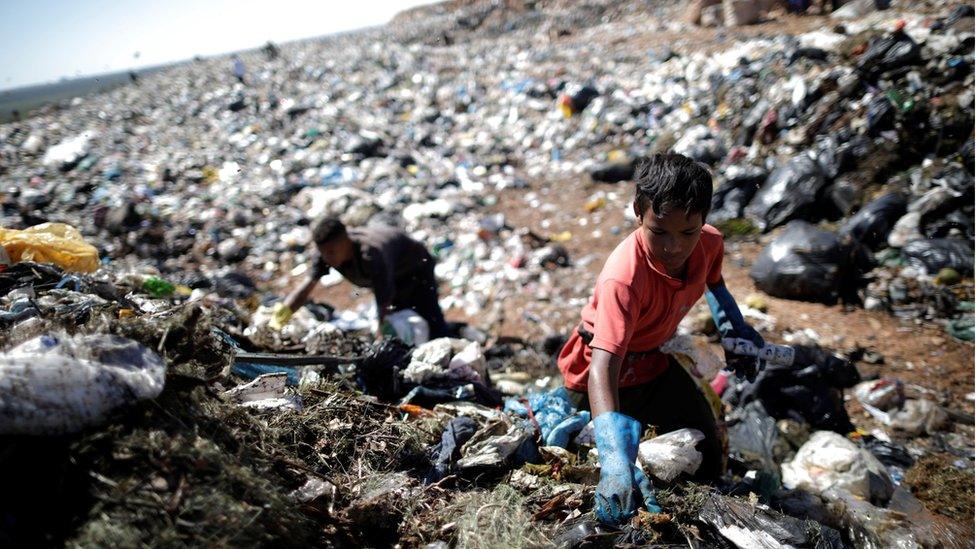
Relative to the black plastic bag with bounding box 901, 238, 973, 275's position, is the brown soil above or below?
below

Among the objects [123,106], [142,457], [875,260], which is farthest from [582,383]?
[123,106]

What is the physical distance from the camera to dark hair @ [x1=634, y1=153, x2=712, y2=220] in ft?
4.67

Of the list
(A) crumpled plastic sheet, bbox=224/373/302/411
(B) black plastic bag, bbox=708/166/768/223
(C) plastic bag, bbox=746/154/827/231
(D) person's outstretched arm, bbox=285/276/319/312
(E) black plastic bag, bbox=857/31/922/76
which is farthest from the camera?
(E) black plastic bag, bbox=857/31/922/76

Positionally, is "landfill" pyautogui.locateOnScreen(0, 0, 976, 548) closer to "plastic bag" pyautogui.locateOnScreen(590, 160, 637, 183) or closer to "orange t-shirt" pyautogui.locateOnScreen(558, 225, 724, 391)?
"plastic bag" pyautogui.locateOnScreen(590, 160, 637, 183)

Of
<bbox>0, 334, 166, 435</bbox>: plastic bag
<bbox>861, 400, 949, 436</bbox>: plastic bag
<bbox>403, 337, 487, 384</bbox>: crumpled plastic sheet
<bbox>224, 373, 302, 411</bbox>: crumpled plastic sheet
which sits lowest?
<bbox>861, 400, 949, 436</bbox>: plastic bag

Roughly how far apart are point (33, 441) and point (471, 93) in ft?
31.4

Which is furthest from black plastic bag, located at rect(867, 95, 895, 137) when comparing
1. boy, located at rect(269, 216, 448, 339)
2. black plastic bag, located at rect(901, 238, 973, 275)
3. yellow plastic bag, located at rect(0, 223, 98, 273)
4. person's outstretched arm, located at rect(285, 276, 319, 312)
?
yellow plastic bag, located at rect(0, 223, 98, 273)

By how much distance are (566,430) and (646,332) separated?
0.49m

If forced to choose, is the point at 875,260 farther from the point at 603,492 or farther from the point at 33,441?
the point at 33,441

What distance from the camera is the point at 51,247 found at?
2.35m

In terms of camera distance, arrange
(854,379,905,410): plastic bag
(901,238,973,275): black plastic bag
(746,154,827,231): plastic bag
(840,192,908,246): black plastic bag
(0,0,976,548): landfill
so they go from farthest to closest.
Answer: (746,154,827,231): plastic bag < (840,192,908,246): black plastic bag < (901,238,973,275): black plastic bag < (854,379,905,410): plastic bag < (0,0,976,548): landfill

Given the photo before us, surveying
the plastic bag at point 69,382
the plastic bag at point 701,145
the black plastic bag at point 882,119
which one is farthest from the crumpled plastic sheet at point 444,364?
the black plastic bag at point 882,119

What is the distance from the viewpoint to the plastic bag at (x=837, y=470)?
6.89 ft

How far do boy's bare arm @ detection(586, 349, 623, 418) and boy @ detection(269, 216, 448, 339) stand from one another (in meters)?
1.94
